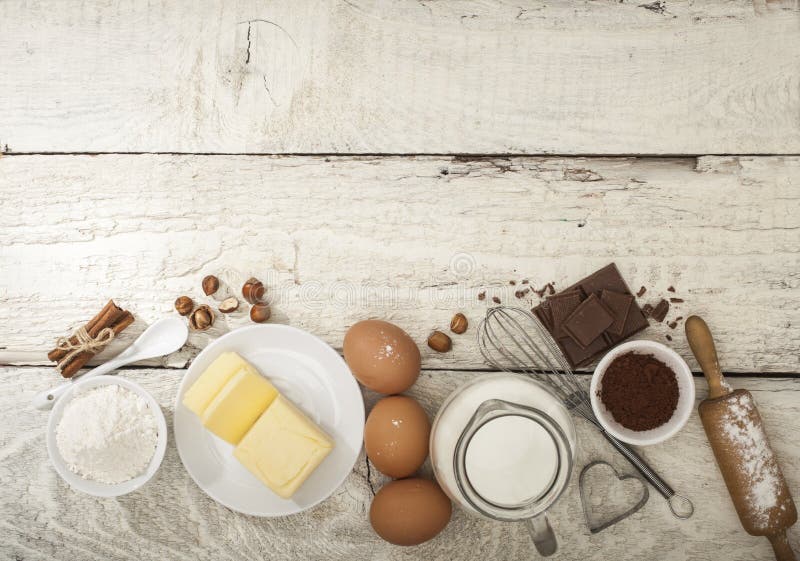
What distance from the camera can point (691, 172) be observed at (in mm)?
894

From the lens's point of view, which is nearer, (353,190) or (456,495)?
(456,495)

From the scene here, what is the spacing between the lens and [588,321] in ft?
2.73

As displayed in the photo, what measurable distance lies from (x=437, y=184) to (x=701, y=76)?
43 centimetres

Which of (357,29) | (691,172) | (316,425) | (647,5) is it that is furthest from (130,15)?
(691,172)

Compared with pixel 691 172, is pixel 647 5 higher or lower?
higher

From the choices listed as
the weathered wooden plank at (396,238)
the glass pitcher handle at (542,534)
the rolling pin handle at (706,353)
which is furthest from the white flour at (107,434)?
the rolling pin handle at (706,353)

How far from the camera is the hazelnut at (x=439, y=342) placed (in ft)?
2.86

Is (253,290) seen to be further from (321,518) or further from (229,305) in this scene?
(321,518)

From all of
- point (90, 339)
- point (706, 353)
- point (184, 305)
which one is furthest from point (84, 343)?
point (706, 353)

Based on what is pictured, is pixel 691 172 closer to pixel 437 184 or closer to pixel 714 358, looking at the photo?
pixel 714 358

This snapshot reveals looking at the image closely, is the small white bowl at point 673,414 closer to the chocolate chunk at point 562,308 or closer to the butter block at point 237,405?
the chocolate chunk at point 562,308

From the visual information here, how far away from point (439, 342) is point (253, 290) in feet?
0.93

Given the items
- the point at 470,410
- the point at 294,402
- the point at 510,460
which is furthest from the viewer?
the point at 294,402

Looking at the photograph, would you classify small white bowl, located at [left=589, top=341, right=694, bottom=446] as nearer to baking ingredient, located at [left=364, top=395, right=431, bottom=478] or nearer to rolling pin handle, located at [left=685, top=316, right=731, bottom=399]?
rolling pin handle, located at [left=685, top=316, right=731, bottom=399]
